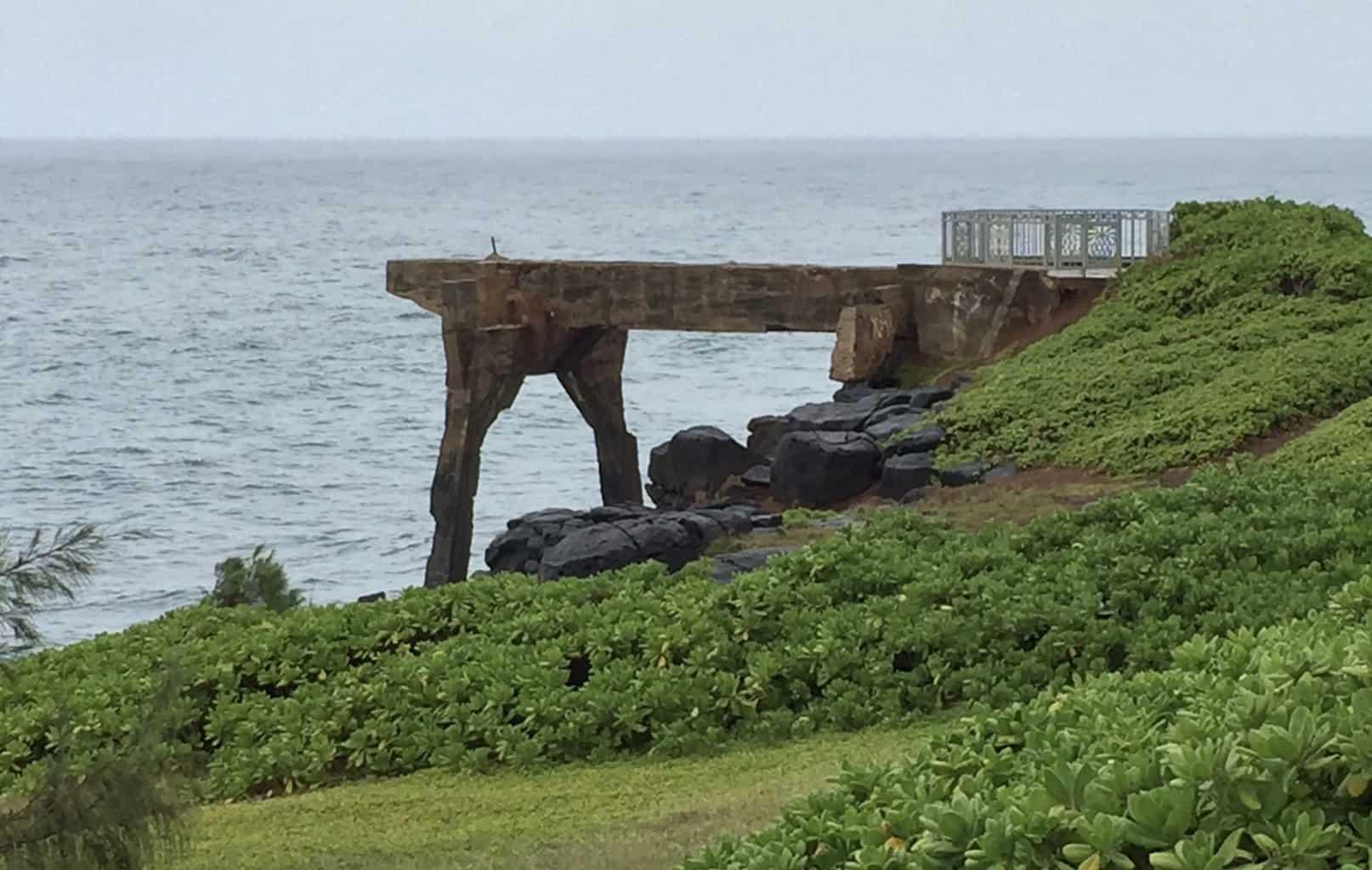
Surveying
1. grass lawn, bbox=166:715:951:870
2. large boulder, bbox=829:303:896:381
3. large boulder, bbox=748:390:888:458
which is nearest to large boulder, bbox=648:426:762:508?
large boulder, bbox=748:390:888:458

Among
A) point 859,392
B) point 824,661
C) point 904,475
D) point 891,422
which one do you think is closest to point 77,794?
point 824,661

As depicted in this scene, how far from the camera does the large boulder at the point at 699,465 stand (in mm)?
22891

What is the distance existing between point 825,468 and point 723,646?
26.9ft

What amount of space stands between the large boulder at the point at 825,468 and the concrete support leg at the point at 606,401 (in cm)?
695

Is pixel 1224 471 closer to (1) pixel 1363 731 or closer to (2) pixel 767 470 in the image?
(2) pixel 767 470

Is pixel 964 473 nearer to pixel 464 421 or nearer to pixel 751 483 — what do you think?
pixel 751 483

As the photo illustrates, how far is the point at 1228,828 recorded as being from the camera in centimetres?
461

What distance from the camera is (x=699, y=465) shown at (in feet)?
75.4

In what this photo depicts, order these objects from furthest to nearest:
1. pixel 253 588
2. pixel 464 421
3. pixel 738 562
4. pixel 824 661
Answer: pixel 464 421 → pixel 253 588 → pixel 738 562 → pixel 824 661

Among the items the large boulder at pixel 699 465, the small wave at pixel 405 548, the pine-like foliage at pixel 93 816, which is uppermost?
the pine-like foliage at pixel 93 816

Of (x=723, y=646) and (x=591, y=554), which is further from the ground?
(x=723, y=646)

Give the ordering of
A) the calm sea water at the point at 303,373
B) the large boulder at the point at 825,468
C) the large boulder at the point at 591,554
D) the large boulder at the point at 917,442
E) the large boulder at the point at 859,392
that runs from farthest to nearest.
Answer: the calm sea water at the point at 303,373 → the large boulder at the point at 859,392 → the large boulder at the point at 917,442 → the large boulder at the point at 825,468 → the large boulder at the point at 591,554

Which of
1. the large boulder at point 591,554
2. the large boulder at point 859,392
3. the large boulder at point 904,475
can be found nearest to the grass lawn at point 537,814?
the large boulder at point 591,554

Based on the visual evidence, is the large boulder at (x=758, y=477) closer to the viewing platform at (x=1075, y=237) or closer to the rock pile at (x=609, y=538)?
the rock pile at (x=609, y=538)
